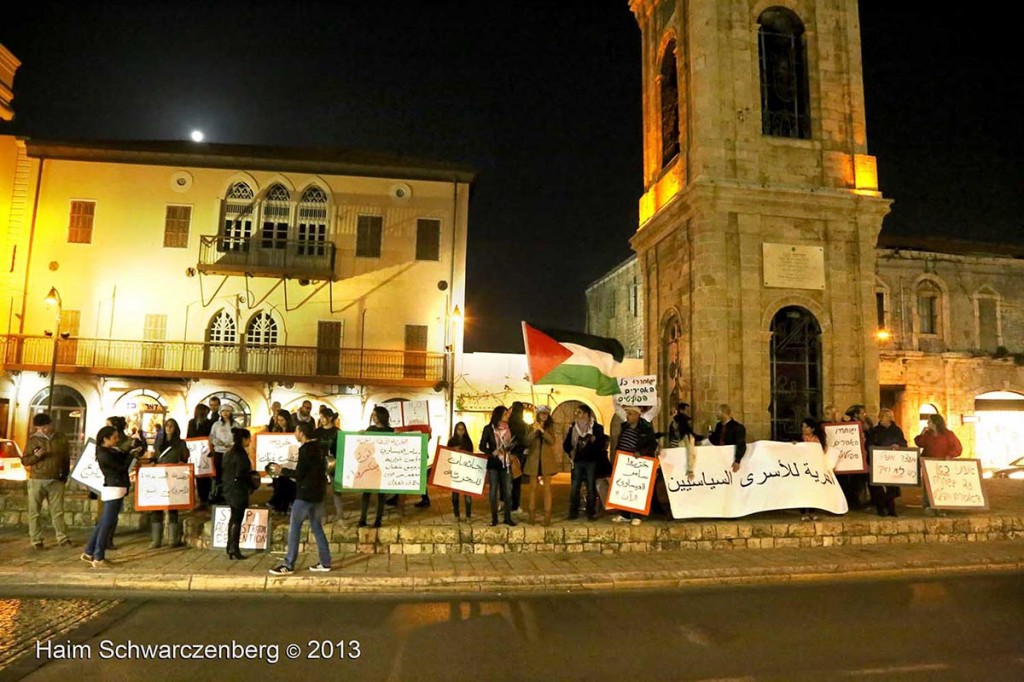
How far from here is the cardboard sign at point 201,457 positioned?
36.4 feet

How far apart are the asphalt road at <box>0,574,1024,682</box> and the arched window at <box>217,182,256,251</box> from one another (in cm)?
2007

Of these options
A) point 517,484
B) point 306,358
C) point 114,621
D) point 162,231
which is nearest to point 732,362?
point 517,484

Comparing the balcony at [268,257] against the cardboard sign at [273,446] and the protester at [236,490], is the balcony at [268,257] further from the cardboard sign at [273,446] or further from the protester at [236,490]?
the protester at [236,490]

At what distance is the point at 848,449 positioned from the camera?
11.8 metres

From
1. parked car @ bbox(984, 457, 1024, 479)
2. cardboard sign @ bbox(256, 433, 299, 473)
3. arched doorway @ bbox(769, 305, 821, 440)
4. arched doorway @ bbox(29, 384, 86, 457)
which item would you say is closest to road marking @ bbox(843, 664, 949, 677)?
arched doorway @ bbox(769, 305, 821, 440)

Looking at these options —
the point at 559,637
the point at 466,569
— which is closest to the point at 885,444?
the point at 466,569

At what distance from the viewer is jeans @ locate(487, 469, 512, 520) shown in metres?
10.6

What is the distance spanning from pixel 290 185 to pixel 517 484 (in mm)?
18987

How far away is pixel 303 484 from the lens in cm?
839

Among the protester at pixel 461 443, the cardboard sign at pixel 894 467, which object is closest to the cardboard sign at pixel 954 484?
the cardboard sign at pixel 894 467

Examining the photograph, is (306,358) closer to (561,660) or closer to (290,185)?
(290,185)

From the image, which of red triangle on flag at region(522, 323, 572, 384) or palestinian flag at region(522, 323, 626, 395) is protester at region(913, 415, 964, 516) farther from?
red triangle on flag at region(522, 323, 572, 384)

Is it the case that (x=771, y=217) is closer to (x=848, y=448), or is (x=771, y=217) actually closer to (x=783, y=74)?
(x=783, y=74)

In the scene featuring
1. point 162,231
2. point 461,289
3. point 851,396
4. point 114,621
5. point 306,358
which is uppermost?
point 162,231
